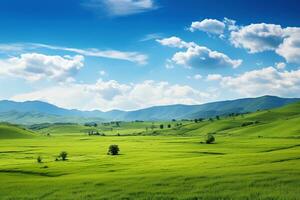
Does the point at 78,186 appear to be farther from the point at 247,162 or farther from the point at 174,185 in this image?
the point at 247,162

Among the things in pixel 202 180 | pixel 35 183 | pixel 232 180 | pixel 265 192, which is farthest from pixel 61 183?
pixel 265 192

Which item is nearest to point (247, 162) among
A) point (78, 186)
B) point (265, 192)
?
point (265, 192)

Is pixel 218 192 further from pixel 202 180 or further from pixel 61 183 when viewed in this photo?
pixel 61 183

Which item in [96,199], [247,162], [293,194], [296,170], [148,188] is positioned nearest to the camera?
[293,194]

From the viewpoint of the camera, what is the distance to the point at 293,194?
4797 cm

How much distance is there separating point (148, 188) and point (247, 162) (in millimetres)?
28591

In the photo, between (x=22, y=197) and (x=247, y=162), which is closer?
(x=22, y=197)

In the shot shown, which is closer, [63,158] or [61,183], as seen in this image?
[61,183]

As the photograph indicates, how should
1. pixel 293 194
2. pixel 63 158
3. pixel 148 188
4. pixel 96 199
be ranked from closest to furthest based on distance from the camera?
pixel 293 194 < pixel 96 199 < pixel 148 188 < pixel 63 158

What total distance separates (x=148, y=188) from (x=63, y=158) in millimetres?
63908

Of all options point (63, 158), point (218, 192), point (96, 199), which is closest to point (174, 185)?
point (218, 192)

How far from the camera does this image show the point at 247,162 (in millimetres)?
78188

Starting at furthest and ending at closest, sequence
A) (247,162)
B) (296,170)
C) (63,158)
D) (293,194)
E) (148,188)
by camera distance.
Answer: (63,158)
(247,162)
(296,170)
(148,188)
(293,194)

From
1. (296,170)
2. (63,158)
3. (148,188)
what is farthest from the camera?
(63,158)
